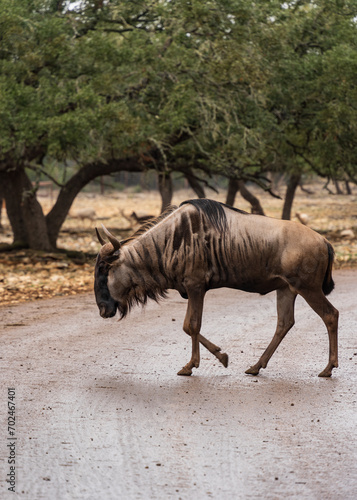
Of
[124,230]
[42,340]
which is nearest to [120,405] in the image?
[42,340]

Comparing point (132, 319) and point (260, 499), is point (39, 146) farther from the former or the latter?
point (260, 499)

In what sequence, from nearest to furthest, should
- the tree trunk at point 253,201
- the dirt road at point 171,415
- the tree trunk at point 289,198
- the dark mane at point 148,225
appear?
the dirt road at point 171,415, the dark mane at point 148,225, the tree trunk at point 253,201, the tree trunk at point 289,198

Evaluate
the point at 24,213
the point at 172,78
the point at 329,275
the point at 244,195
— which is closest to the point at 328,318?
the point at 329,275

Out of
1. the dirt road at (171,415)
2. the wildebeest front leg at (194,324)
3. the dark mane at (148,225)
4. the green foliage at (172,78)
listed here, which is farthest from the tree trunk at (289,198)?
the wildebeest front leg at (194,324)

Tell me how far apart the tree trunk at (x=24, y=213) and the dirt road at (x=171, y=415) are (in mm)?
8794

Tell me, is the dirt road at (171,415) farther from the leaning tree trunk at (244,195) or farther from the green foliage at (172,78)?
the leaning tree trunk at (244,195)

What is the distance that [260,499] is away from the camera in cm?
482

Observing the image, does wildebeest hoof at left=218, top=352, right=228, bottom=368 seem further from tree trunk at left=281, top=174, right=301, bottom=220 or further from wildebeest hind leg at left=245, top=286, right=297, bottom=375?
tree trunk at left=281, top=174, right=301, bottom=220

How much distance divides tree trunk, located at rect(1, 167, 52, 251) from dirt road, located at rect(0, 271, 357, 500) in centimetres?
879

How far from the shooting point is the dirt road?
5090 millimetres

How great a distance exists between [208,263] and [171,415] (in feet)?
6.32

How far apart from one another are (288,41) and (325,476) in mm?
16013

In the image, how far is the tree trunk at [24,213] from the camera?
757 inches

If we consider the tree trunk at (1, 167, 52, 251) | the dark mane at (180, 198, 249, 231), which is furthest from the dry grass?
the dark mane at (180, 198, 249, 231)
